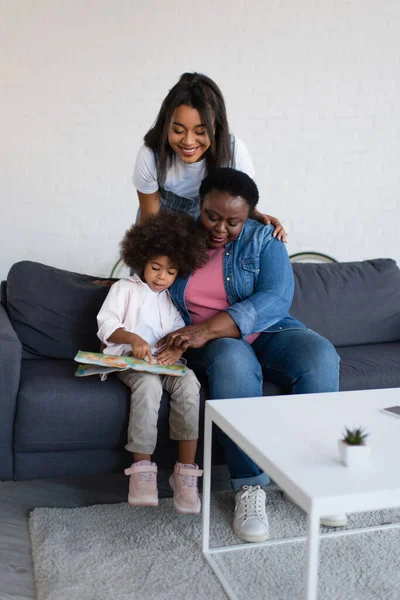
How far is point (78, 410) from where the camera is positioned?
7.08ft

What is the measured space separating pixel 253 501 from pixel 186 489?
200mm

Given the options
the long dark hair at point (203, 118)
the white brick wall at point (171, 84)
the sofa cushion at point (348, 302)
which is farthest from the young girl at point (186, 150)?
the white brick wall at point (171, 84)

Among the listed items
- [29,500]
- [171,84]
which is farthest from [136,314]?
[171,84]

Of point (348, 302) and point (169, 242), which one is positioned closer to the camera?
point (169, 242)

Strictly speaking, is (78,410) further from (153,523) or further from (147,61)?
(147,61)

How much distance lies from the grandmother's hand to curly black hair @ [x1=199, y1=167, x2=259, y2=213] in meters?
0.43

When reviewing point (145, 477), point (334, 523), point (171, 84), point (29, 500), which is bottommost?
point (29, 500)

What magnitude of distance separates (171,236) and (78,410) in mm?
629

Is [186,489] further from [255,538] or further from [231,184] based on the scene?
[231,184]

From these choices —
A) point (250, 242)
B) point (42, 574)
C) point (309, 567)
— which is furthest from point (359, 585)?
point (250, 242)

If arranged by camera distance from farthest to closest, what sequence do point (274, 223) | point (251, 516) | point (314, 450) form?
point (274, 223), point (251, 516), point (314, 450)

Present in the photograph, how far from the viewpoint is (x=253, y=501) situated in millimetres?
2057

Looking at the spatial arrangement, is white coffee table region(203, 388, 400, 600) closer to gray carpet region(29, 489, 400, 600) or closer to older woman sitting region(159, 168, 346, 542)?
gray carpet region(29, 489, 400, 600)

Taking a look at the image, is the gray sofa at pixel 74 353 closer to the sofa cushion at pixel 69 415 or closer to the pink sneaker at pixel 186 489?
the sofa cushion at pixel 69 415
